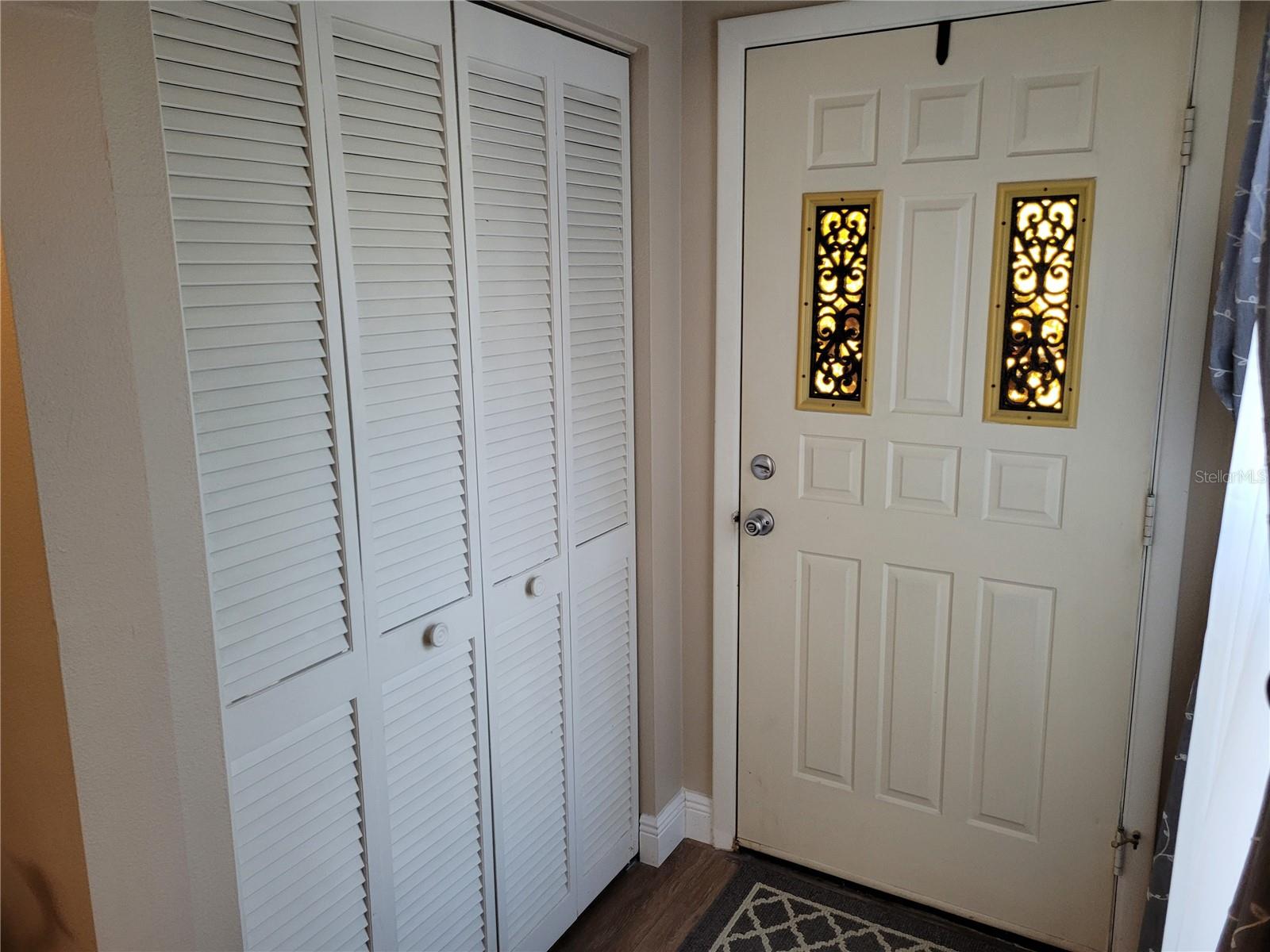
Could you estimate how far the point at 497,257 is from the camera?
1708 mm

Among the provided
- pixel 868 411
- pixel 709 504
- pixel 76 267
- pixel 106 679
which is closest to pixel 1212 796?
pixel 868 411

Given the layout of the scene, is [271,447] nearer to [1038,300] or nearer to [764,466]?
[764,466]

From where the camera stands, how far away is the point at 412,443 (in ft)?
5.05

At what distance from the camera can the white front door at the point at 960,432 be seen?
1.78 m

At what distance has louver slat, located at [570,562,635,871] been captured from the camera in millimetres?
2086

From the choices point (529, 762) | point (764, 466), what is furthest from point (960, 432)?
point (529, 762)

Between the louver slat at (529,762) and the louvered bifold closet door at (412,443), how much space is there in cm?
7

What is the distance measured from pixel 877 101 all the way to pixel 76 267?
157cm

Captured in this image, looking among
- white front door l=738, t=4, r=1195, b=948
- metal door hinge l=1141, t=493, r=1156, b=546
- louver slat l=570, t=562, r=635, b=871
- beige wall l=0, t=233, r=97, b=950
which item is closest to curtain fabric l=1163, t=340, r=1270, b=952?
metal door hinge l=1141, t=493, r=1156, b=546

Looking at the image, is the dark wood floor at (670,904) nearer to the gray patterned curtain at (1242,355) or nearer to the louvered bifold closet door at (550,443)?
the louvered bifold closet door at (550,443)

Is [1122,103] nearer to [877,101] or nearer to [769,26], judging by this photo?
[877,101]

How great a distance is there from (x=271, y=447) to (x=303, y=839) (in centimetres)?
60

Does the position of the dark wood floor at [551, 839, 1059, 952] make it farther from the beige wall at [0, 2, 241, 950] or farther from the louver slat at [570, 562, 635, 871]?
the beige wall at [0, 2, 241, 950]

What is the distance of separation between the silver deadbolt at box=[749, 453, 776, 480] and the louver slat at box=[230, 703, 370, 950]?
1.13 metres
